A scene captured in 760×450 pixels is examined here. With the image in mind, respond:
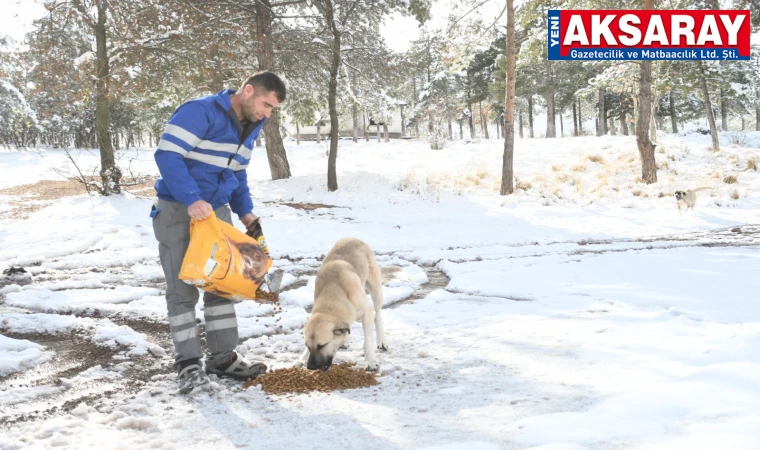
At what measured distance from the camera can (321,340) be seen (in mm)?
3848

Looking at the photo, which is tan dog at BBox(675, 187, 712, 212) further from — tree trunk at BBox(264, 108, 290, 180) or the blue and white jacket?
tree trunk at BBox(264, 108, 290, 180)

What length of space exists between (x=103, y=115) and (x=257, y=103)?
44.0 feet

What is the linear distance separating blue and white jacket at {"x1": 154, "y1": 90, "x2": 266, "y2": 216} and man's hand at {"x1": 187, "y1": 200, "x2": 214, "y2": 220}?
0.04 metres

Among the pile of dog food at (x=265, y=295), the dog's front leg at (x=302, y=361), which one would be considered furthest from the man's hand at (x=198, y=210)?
the dog's front leg at (x=302, y=361)

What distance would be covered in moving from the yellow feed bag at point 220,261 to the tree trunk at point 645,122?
54.9 ft

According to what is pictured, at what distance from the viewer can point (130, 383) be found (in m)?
3.89

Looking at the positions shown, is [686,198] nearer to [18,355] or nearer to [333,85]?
[333,85]

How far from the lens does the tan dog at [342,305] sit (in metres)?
3.88

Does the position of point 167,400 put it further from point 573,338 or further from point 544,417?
point 573,338

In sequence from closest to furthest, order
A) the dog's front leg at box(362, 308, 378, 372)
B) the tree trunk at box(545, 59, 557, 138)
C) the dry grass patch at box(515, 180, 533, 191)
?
the dog's front leg at box(362, 308, 378, 372) < the dry grass patch at box(515, 180, 533, 191) < the tree trunk at box(545, 59, 557, 138)

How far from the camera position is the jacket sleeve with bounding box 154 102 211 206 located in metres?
3.62

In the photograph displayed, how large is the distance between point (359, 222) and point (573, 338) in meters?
9.16

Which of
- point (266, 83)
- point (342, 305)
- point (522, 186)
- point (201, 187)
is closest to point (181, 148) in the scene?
point (201, 187)

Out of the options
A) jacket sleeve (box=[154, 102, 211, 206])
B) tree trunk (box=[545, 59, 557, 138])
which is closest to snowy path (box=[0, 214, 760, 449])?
jacket sleeve (box=[154, 102, 211, 206])
